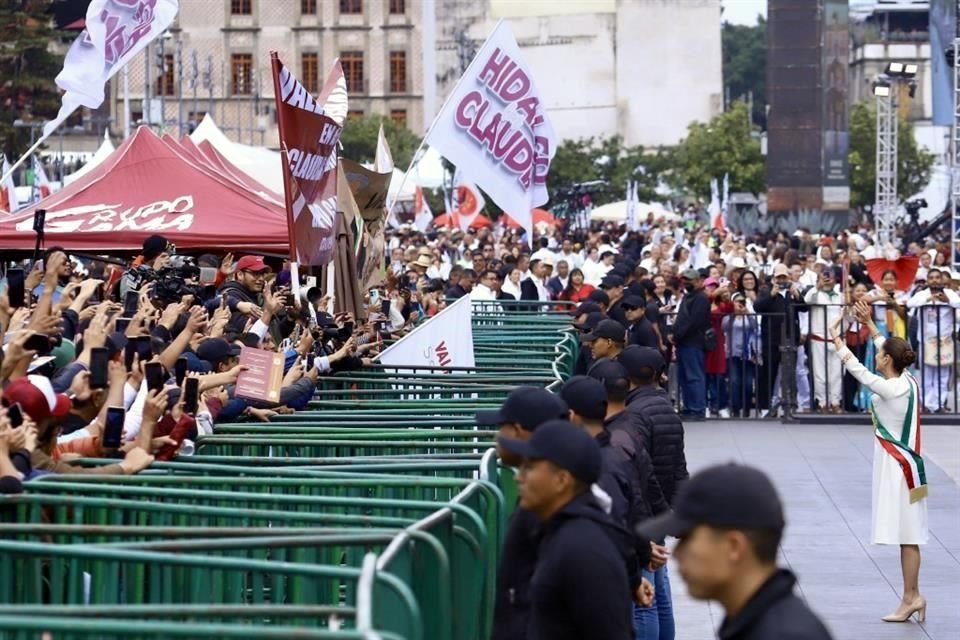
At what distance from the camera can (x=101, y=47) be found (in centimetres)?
1568

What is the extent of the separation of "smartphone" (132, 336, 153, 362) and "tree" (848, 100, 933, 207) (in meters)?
71.0

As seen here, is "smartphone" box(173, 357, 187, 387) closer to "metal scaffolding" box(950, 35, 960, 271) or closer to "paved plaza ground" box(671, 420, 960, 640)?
"paved plaza ground" box(671, 420, 960, 640)

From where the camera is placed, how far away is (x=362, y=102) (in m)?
99.3

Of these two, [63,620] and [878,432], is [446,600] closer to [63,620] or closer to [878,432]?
[63,620]

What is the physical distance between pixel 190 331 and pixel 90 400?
1.37 metres

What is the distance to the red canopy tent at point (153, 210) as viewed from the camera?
1562 centimetres

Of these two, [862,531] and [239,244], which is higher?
[239,244]

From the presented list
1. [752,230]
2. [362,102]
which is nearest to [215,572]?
[752,230]

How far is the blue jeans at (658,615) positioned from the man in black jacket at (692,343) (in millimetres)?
10787

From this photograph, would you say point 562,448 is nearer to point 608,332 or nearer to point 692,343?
point 608,332

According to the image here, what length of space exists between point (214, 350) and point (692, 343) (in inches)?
452

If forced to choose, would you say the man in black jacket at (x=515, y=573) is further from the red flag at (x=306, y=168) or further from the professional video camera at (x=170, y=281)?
the professional video camera at (x=170, y=281)

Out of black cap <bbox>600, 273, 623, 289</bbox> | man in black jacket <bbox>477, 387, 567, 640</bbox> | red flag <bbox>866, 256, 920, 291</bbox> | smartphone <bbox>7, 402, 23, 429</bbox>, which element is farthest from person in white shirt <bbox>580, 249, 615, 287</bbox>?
man in black jacket <bbox>477, 387, 567, 640</bbox>

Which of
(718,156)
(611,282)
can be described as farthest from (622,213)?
(611,282)
